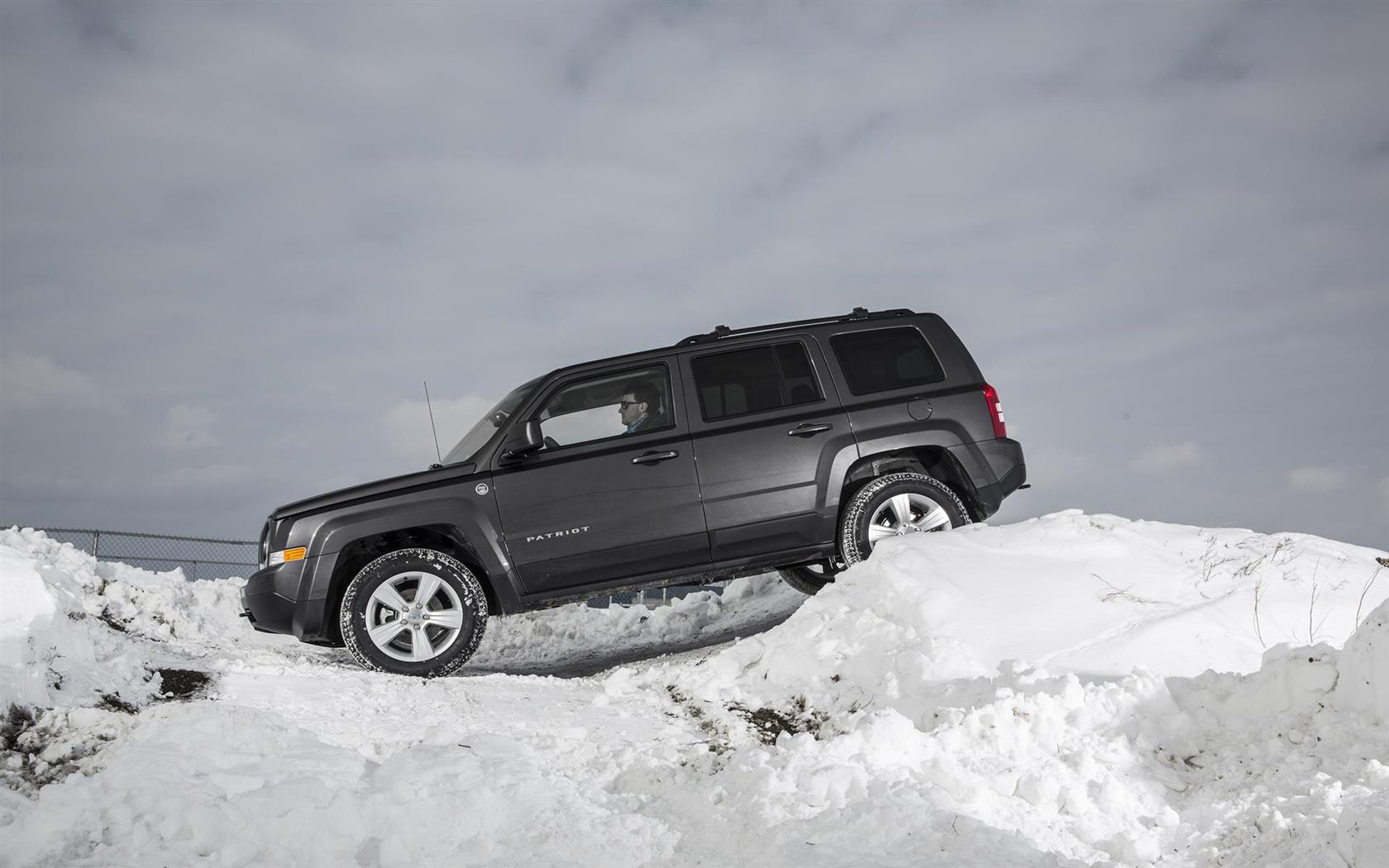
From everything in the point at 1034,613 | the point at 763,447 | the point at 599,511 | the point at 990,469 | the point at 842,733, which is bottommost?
the point at 842,733

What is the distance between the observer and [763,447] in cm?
714

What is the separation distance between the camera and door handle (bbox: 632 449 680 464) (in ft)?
23.0

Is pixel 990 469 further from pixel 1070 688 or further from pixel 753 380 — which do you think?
pixel 1070 688

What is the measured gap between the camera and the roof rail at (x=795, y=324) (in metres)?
7.51

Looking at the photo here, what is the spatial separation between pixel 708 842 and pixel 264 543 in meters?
4.55

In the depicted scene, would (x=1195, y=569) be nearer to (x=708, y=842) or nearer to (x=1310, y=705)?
(x=1310, y=705)

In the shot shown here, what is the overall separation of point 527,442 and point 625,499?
778mm

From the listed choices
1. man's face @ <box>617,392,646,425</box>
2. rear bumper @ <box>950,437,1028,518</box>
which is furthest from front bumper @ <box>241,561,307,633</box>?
rear bumper @ <box>950,437,1028,518</box>

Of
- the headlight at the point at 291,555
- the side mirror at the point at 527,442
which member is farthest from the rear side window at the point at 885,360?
the headlight at the point at 291,555

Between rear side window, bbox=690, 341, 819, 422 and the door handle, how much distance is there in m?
0.38

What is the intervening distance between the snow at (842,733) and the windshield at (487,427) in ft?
5.32

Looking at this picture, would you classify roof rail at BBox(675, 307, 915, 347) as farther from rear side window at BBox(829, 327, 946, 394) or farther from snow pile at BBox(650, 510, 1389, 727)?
snow pile at BBox(650, 510, 1389, 727)

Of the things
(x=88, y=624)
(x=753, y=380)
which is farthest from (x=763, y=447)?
(x=88, y=624)

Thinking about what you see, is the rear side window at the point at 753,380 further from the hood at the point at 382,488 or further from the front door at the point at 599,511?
the hood at the point at 382,488
